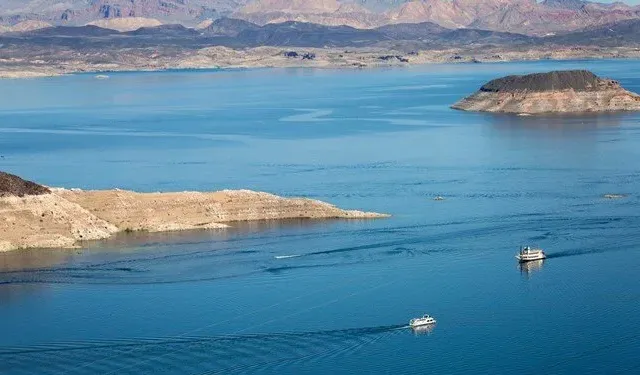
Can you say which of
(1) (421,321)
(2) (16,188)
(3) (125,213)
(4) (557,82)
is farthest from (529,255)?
(4) (557,82)

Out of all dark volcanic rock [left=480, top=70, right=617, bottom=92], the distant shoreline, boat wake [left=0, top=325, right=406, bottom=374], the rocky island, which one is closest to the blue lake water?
boat wake [left=0, top=325, right=406, bottom=374]

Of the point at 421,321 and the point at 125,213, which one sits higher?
the point at 125,213

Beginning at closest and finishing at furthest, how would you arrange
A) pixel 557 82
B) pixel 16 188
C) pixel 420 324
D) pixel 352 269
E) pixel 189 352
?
pixel 189 352 < pixel 420 324 < pixel 352 269 < pixel 16 188 < pixel 557 82

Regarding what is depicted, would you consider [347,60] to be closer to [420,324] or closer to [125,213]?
[125,213]

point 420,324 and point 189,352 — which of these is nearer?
point 189,352

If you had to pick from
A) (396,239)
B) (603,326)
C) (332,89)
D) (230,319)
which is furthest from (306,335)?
(332,89)

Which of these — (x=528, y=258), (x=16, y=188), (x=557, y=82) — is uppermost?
(x=557, y=82)
